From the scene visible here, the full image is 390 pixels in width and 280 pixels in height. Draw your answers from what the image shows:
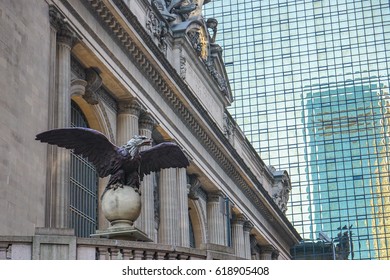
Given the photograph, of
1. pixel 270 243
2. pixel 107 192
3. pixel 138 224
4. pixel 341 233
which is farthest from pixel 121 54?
pixel 341 233

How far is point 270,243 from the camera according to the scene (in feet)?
236

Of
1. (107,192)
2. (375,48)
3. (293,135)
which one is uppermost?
(375,48)

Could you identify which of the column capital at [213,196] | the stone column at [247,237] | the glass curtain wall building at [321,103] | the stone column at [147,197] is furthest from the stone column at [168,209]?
the glass curtain wall building at [321,103]

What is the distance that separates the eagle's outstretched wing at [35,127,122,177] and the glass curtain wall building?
80.5 meters

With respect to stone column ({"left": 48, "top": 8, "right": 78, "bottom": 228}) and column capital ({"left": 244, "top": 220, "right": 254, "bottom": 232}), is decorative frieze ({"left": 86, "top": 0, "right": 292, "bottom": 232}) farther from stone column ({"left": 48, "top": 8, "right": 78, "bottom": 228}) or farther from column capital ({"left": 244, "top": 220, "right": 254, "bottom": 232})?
stone column ({"left": 48, "top": 8, "right": 78, "bottom": 228})

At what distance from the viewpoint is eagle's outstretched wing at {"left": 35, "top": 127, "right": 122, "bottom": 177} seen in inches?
891

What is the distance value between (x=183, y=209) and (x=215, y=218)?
8783 millimetres

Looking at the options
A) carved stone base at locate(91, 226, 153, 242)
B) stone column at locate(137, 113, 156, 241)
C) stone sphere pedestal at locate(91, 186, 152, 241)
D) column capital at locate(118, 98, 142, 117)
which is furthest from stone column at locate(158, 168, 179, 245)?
stone sphere pedestal at locate(91, 186, 152, 241)

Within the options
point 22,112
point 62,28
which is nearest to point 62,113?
point 22,112

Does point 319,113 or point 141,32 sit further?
point 319,113

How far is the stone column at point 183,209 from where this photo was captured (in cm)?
4797

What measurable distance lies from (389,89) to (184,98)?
61.6 metres
